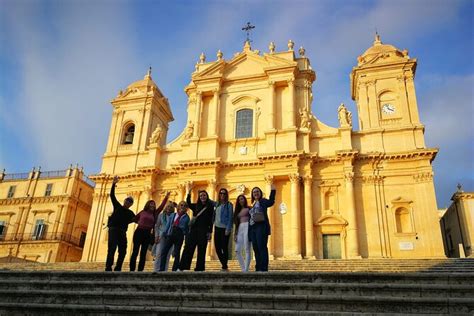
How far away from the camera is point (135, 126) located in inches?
1159

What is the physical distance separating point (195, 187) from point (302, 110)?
816 centimetres

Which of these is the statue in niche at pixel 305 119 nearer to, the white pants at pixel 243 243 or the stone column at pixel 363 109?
the stone column at pixel 363 109

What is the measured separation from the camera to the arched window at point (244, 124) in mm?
26219

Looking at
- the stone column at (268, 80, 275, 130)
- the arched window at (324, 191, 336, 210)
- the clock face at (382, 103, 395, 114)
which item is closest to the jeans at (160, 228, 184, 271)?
the arched window at (324, 191, 336, 210)

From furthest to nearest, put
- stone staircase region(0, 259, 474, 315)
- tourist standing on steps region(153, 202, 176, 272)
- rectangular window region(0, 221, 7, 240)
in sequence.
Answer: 1. rectangular window region(0, 221, 7, 240)
2. tourist standing on steps region(153, 202, 176, 272)
3. stone staircase region(0, 259, 474, 315)

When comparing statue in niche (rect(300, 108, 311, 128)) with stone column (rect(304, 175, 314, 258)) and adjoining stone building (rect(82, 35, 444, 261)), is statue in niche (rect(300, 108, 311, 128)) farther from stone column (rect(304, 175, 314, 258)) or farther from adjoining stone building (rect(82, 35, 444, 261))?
stone column (rect(304, 175, 314, 258))

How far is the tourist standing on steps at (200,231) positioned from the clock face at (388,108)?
18.6 metres

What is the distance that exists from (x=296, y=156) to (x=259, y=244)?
1501 centimetres

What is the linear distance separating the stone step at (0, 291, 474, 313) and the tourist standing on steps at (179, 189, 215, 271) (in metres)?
2.49

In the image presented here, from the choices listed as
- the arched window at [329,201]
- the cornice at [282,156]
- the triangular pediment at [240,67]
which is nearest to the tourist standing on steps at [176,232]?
the cornice at [282,156]

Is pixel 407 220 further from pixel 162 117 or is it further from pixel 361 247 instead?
pixel 162 117

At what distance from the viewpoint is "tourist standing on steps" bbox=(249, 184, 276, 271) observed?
8.33 metres

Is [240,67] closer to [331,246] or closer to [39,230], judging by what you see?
[331,246]

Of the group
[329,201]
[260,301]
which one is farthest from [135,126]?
[260,301]
